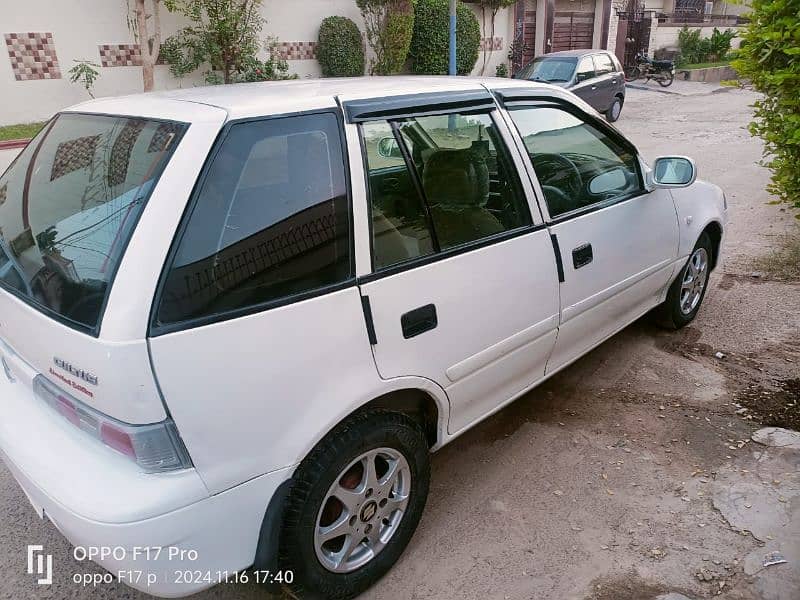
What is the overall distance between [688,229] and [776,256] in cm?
247

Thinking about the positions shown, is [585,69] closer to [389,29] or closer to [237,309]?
[389,29]

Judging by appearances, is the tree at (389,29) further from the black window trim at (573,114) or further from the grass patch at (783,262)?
the black window trim at (573,114)

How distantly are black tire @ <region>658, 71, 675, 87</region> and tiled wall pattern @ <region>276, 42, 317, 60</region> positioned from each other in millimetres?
12637

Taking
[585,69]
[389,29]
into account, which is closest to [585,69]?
[585,69]

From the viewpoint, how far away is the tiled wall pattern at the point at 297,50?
14195 mm

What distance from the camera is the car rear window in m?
1.78

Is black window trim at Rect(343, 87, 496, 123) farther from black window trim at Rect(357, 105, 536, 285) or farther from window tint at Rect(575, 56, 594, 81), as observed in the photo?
window tint at Rect(575, 56, 594, 81)

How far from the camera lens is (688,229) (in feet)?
12.5

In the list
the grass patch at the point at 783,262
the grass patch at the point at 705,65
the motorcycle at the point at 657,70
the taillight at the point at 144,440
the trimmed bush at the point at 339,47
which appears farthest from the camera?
the grass patch at the point at 705,65

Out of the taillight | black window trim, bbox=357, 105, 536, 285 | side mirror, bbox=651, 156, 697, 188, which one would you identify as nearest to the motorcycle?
side mirror, bbox=651, 156, 697, 188

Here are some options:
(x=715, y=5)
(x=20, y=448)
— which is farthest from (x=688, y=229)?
(x=715, y=5)

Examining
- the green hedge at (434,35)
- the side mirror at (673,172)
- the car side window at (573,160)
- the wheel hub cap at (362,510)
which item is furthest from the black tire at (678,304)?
the green hedge at (434,35)

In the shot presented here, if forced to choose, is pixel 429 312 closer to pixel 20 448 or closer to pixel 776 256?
pixel 20 448

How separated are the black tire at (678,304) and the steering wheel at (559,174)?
1300mm
